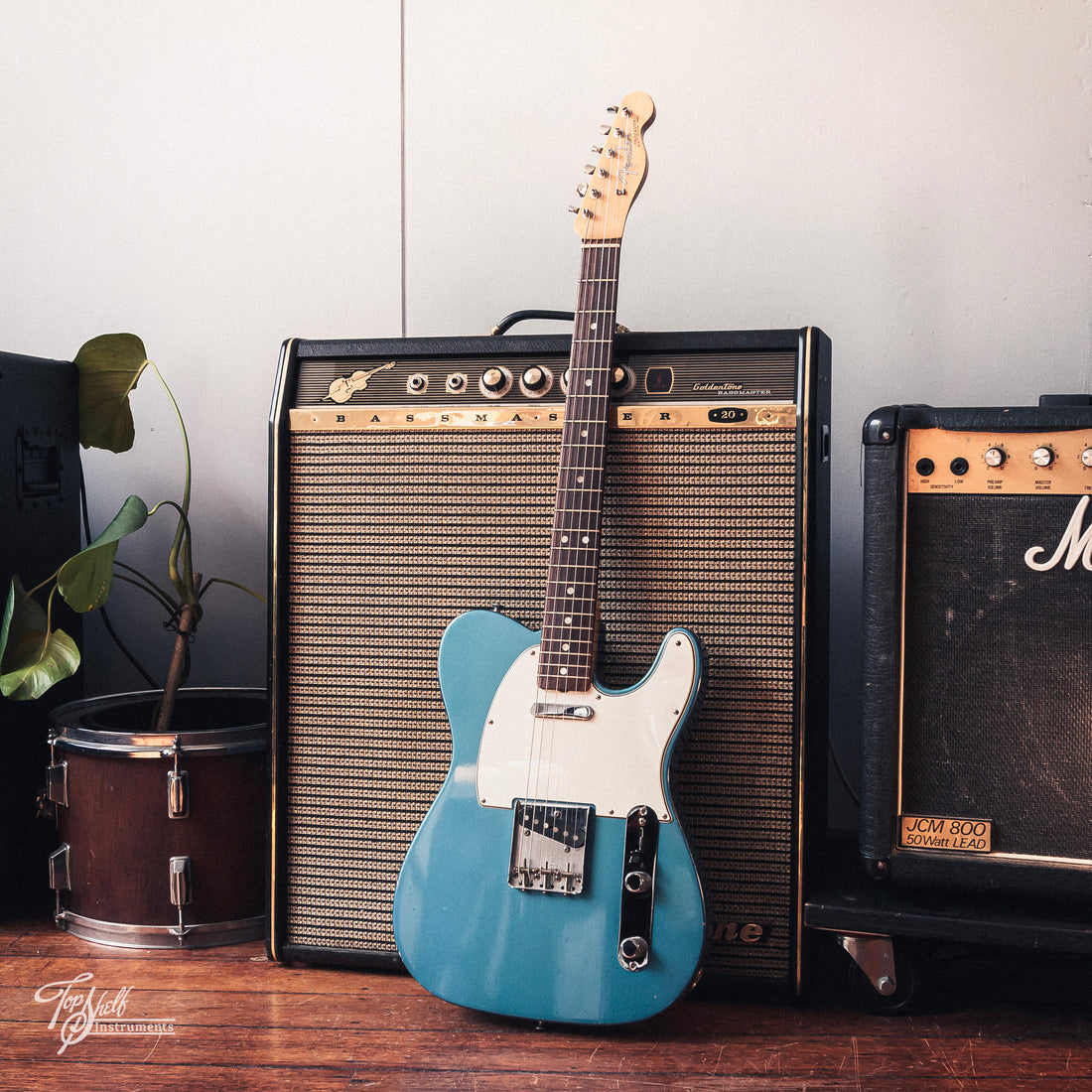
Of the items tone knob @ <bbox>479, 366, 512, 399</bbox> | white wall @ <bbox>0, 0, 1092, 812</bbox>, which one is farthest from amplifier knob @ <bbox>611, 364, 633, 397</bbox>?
white wall @ <bbox>0, 0, 1092, 812</bbox>

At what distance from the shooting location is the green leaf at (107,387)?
133 cm

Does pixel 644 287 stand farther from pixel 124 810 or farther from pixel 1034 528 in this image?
pixel 124 810

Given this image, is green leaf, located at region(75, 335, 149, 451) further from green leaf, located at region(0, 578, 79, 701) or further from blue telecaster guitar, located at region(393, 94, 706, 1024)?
blue telecaster guitar, located at region(393, 94, 706, 1024)

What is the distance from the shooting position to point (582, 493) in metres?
1.06

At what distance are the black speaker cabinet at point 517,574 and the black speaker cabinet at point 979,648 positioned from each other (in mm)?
85

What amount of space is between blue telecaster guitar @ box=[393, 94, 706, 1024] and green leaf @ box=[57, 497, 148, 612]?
415 mm

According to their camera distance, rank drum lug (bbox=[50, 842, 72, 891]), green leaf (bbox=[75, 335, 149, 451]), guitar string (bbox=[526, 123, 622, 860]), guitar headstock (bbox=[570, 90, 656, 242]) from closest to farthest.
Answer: guitar string (bbox=[526, 123, 622, 860]) → guitar headstock (bbox=[570, 90, 656, 242]) → drum lug (bbox=[50, 842, 72, 891]) → green leaf (bbox=[75, 335, 149, 451])

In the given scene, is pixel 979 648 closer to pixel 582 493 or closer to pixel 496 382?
pixel 582 493

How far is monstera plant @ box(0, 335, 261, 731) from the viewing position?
44.6 inches

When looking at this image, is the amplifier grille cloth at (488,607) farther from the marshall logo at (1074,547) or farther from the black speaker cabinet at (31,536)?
the black speaker cabinet at (31,536)

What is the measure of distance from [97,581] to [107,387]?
33 cm

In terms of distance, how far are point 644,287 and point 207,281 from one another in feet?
2.21

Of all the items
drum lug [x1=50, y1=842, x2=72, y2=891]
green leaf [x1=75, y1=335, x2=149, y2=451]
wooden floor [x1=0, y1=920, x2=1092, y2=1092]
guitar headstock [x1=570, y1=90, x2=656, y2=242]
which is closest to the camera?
wooden floor [x1=0, y1=920, x2=1092, y2=1092]

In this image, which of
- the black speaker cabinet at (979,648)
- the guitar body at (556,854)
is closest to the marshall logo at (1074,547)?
the black speaker cabinet at (979,648)
